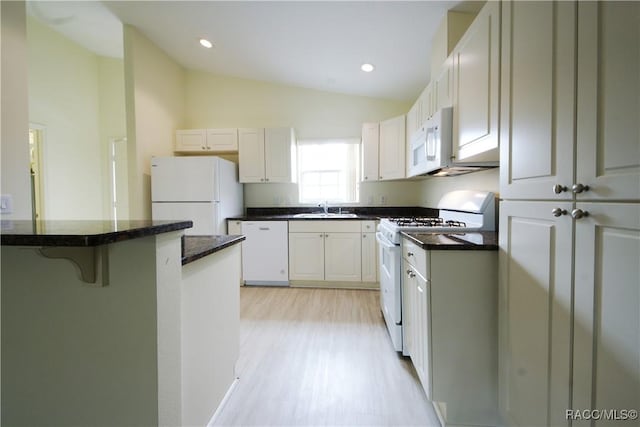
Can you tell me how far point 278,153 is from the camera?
3.69 metres

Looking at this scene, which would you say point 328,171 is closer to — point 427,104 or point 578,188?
point 427,104

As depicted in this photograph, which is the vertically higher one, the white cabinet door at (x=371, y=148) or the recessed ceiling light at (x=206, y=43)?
the recessed ceiling light at (x=206, y=43)

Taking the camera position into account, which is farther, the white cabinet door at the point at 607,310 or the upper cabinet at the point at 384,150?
the upper cabinet at the point at 384,150

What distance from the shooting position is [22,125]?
1542mm

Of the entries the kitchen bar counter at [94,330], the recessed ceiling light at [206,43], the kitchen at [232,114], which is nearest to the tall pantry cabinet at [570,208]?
the kitchen bar counter at [94,330]

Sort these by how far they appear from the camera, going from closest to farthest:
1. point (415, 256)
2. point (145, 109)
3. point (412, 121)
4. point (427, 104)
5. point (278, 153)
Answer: point (415, 256)
point (427, 104)
point (412, 121)
point (145, 109)
point (278, 153)

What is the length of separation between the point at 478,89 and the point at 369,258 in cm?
224

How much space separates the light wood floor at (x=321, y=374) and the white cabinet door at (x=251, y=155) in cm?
179

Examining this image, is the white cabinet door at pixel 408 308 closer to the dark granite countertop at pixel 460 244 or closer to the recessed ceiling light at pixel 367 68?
the dark granite countertop at pixel 460 244

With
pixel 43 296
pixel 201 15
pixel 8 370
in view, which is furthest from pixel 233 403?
pixel 201 15

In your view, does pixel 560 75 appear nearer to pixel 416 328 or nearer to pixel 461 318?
pixel 461 318

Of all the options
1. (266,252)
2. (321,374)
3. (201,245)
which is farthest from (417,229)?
(266,252)

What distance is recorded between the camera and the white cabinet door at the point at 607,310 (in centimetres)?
67

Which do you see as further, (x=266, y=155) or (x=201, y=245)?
(x=266, y=155)
